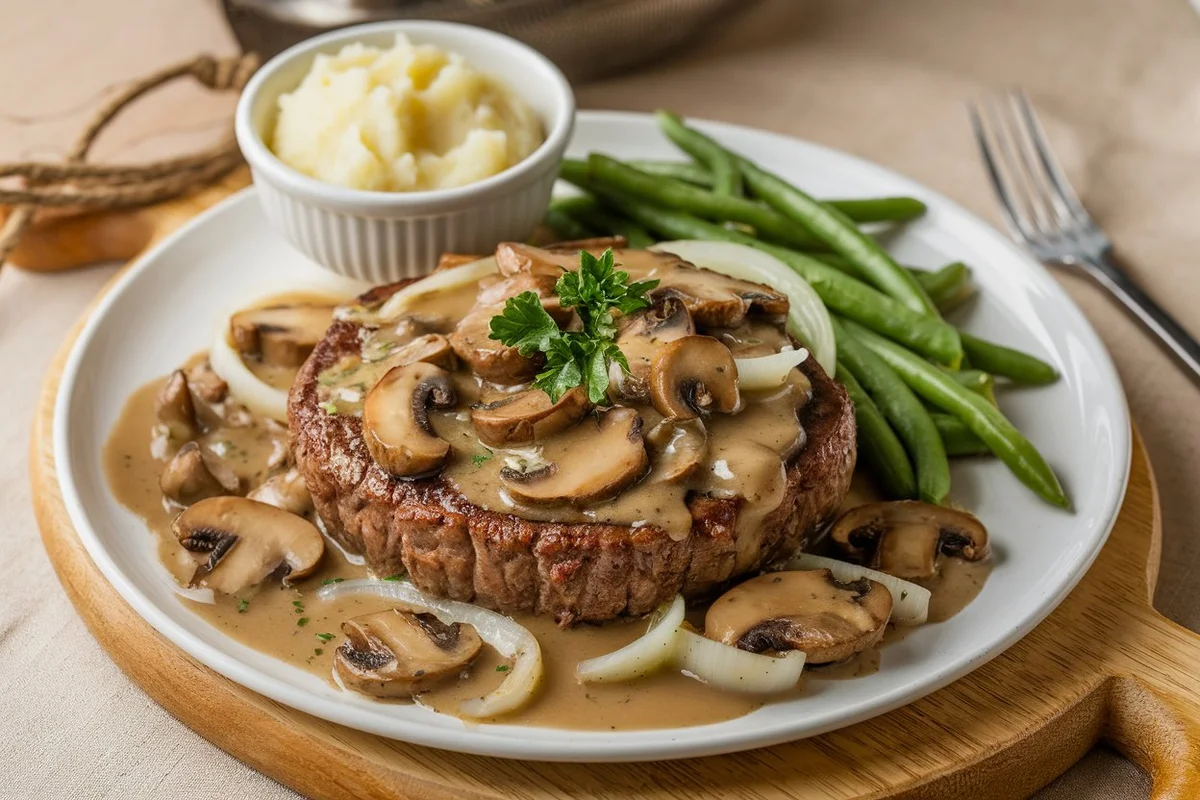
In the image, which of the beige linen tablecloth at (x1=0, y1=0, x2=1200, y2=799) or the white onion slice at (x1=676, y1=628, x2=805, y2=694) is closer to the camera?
the white onion slice at (x1=676, y1=628, x2=805, y2=694)

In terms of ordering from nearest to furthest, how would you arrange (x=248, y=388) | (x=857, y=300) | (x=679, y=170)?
(x=248, y=388) → (x=857, y=300) → (x=679, y=170)

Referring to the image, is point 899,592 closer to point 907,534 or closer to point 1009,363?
point 907,534

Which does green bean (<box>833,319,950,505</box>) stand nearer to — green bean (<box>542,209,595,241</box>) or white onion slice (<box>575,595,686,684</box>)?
white onion slice (<box>575,595,686,684</box>)

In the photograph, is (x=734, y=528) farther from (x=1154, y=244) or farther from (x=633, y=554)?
(x=1154, y=244)

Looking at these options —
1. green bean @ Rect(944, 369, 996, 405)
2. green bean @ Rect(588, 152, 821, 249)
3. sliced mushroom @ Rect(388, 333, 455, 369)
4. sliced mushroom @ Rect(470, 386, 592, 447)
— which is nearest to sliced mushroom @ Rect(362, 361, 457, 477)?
sliced mushroom @ Rect(388, 333, 455, 369)

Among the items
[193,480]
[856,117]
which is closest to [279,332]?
[193,480]
